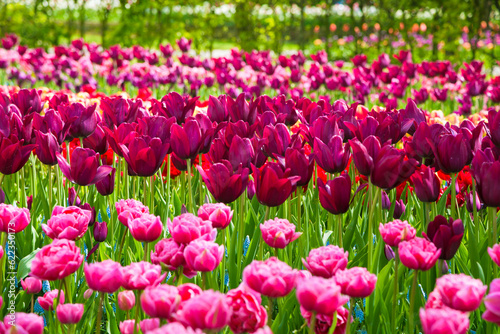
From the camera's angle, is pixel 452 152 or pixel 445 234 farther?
pixel 452 152

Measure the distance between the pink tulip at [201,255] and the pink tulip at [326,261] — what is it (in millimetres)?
203

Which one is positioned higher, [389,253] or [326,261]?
[326,261]

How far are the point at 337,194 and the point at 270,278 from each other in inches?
24.9

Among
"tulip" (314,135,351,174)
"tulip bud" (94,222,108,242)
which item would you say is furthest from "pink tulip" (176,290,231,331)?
"tulip" (314,135,351,174)

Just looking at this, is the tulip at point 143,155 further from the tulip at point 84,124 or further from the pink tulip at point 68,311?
the pink tulip at point 68,311

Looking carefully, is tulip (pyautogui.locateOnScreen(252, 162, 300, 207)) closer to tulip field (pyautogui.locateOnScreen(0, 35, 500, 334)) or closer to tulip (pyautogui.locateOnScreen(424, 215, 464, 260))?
tulip field (pyautogui.locateOnScreen(0, 35, 500, 334))

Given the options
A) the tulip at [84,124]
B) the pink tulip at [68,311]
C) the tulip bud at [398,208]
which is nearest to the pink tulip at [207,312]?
the pink tulip at [68,311]

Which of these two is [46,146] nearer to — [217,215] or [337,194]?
[217,215]

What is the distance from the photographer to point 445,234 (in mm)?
1429

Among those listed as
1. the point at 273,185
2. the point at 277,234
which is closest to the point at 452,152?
the point at 273,185

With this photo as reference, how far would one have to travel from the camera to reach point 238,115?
9.09 feet

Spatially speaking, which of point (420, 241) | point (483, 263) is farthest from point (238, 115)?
point (420, 241)

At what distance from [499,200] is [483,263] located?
364 millimetres

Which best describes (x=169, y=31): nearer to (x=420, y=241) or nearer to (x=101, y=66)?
(x=101, y=66)
